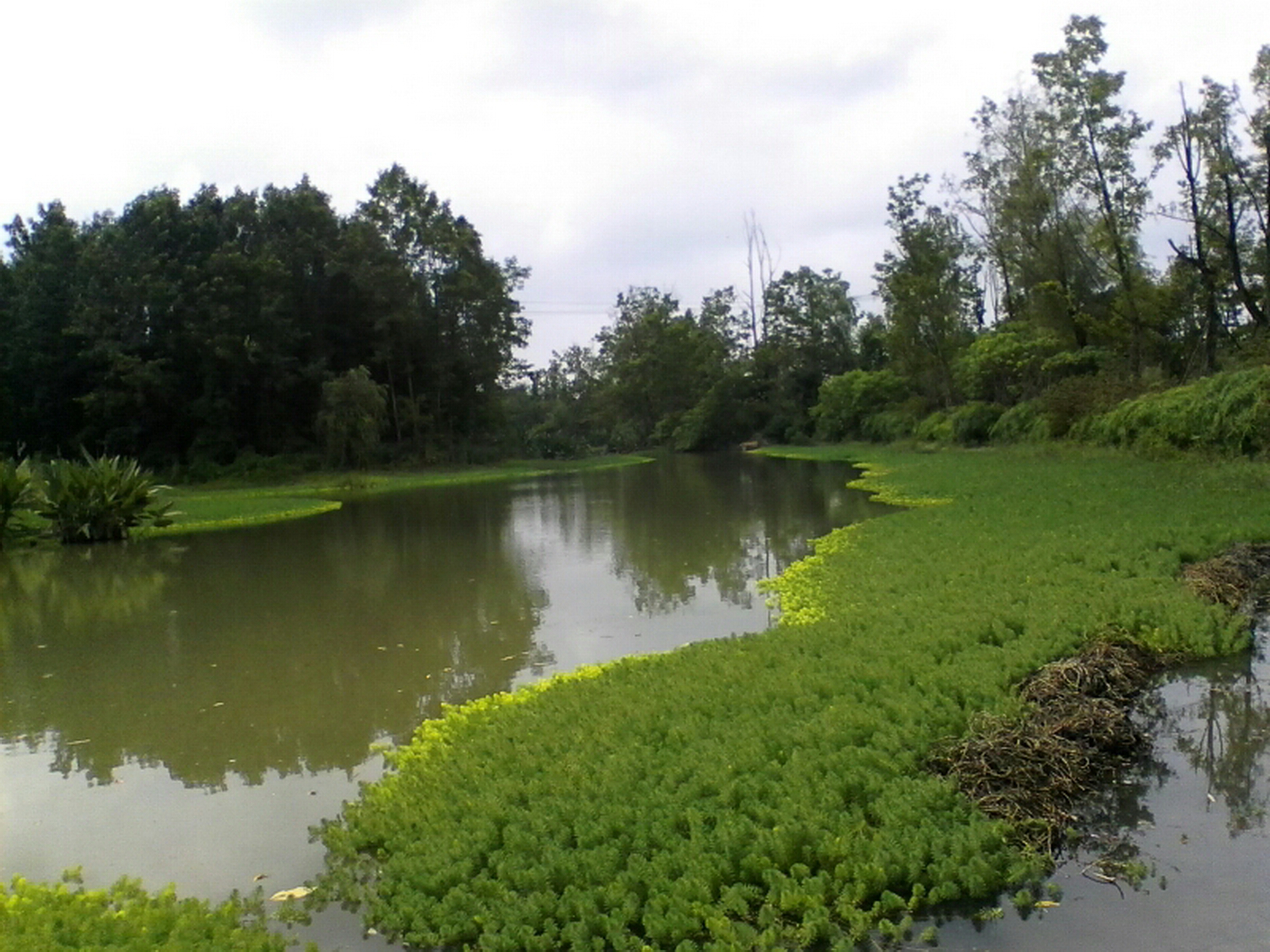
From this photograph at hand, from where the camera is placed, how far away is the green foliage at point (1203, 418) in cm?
1822

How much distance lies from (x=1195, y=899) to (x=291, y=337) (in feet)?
143

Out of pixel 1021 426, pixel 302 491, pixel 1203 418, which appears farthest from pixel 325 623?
pixel 1021 426

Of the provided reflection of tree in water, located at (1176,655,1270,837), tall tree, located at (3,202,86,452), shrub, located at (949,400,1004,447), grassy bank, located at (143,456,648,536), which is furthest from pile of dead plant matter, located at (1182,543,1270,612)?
tall tree, located at (3,202,86,452)

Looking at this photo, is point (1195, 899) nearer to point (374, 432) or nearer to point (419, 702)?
point (419, 702)

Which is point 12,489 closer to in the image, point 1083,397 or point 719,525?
point 719,525

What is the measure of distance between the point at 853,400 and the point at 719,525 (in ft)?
122

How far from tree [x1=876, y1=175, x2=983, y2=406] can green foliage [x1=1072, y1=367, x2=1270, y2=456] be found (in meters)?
20.0

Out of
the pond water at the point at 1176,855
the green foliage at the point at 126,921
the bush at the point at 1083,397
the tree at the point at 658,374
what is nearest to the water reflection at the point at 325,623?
the green foliage at the point at 126,921

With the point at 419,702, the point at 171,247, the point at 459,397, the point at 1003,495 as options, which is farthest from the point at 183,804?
the point at 459,397

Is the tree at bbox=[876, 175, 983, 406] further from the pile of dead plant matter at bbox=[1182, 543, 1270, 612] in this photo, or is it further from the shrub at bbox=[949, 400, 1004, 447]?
the pile of dead plant matter at bbox=[1182, 543, 1270, 612]

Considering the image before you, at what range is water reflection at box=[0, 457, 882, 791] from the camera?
26.5 ft

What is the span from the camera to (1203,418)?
20.4m

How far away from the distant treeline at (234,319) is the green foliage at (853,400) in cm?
1890

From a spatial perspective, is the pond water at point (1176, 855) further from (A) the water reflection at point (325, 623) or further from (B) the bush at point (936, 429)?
(B) the bush at point (936, 429)
